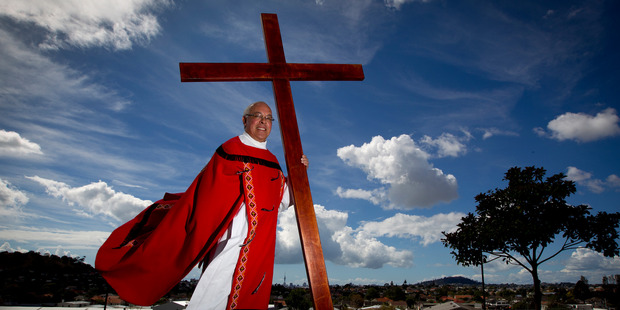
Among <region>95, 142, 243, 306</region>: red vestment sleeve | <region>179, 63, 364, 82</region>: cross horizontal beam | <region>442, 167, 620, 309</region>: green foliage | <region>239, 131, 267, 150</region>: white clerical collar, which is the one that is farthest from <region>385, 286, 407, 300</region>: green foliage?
<region>95, 142, 243, 306</region>: red vestment sleeve

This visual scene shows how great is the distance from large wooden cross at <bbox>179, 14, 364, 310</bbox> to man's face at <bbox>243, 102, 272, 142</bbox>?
0.46ft

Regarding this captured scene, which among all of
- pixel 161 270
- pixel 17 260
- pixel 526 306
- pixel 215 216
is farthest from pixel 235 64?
pixel 526 306

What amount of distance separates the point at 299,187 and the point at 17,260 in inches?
1232

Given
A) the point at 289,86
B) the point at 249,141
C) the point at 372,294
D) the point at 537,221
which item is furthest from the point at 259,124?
the point at 372,294

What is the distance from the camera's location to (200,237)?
3043 mm

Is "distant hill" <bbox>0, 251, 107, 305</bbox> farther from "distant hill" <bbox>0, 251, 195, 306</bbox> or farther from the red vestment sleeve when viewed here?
the red vestment sleeve

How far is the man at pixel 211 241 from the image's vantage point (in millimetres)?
3020

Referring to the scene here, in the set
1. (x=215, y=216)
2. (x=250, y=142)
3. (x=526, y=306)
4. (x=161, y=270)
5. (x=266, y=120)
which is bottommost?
(x=526, y=306)

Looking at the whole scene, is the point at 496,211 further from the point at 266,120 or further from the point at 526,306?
the point at 526,306

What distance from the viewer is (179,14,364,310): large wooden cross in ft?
9.89

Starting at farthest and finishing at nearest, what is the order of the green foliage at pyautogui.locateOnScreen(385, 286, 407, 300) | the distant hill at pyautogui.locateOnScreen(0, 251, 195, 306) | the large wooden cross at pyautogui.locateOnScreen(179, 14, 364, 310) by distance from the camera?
the green foliage at pyautogui.locateOnScreen(385, 286, 407, 300), the distant hill at pyautogui.locateOnScreen(0, 251, 195, 306), the large wooden cross at pyautogui.locateOnScreen(179, 14, 364, 310)

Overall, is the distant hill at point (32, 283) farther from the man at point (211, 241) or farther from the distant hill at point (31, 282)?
the man at point (211, 241)

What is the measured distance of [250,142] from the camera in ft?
11.9

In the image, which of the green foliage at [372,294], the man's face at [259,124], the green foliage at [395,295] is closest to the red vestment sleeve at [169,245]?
the man's face at [259,124]
